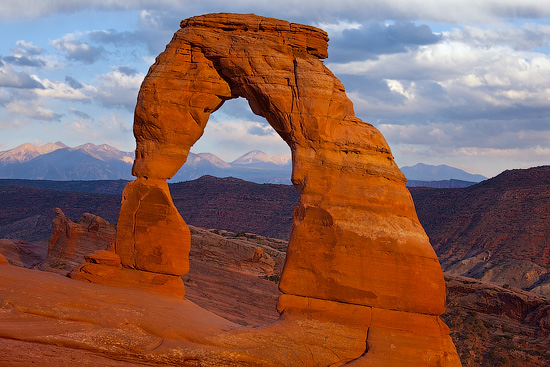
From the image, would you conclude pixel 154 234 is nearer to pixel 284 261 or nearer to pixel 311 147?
pixel 284 261

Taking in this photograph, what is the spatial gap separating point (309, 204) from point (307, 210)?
0.15 metres

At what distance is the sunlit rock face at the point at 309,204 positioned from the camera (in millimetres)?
13406

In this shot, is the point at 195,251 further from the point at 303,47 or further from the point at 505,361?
the point at 303,47

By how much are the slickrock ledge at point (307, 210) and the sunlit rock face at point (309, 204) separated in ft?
0.08

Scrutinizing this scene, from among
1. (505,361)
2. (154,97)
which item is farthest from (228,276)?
(154,97)

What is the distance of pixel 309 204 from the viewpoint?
14398mm

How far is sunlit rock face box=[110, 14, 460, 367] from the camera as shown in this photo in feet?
44.0

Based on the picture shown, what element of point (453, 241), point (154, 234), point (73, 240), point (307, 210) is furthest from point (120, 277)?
point (453, 241)

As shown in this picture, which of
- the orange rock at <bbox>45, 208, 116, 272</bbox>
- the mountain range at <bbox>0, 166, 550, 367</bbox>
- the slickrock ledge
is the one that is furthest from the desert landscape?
the orange rock at <bbox>45, 208, 116, 272</bbox>

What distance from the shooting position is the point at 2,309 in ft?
42.3

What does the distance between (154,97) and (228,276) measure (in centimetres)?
1601

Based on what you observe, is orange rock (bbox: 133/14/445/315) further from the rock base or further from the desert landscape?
the rock base

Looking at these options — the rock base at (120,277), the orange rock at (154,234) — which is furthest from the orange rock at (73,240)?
the orange rock at (154,234)

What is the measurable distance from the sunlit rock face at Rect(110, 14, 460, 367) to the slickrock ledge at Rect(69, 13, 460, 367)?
0.03 m
